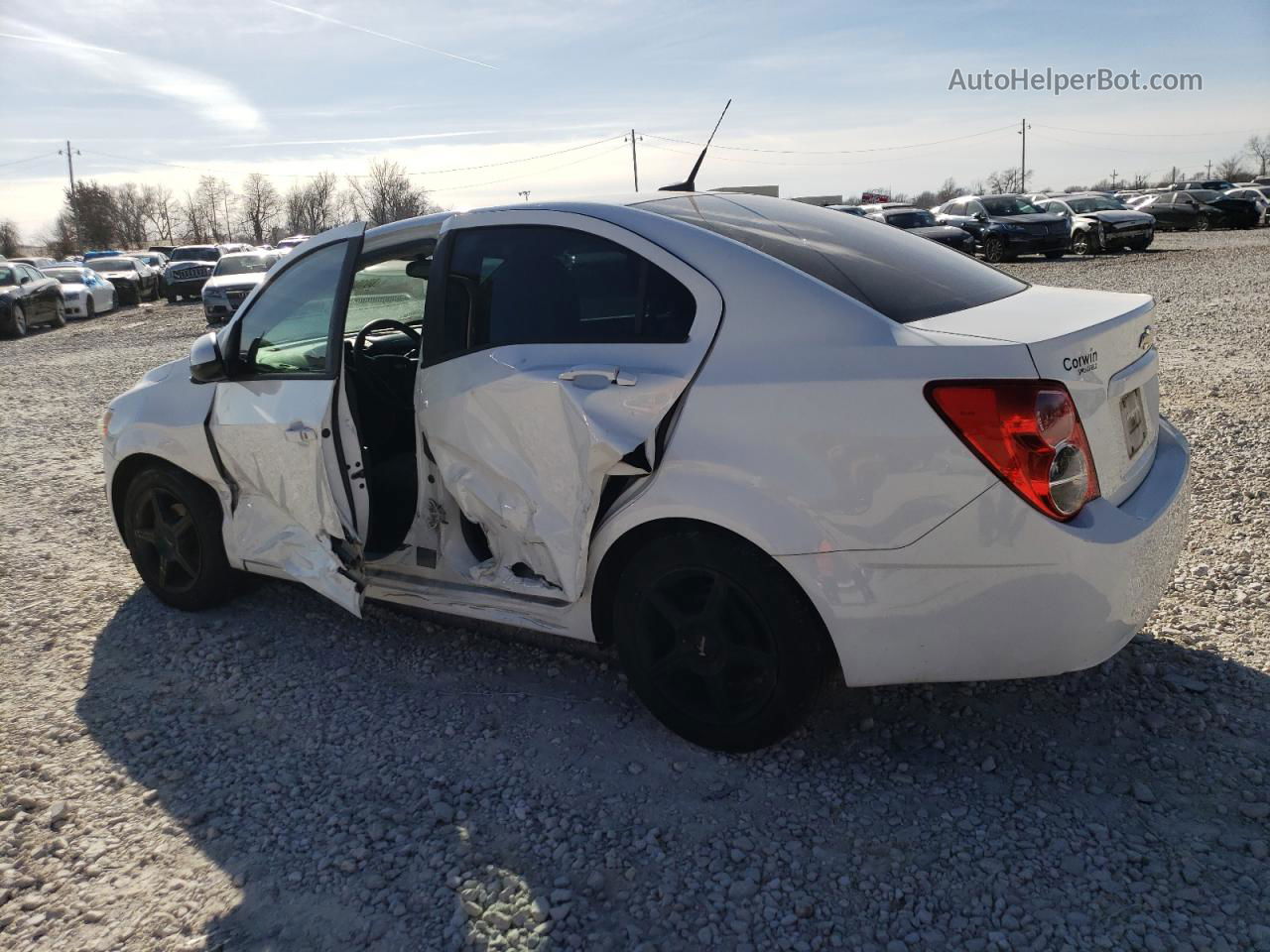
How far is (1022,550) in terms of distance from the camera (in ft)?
8.52

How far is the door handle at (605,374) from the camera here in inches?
121

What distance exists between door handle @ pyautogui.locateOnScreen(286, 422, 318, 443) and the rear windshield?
5.04ft

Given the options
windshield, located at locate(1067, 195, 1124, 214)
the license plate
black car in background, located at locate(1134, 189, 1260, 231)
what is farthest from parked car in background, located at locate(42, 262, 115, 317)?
black car in background, located at locate(1134, 189, 1260, 231)

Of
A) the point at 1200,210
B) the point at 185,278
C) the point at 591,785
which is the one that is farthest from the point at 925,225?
the point at 591,785

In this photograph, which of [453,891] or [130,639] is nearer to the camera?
[453,891]

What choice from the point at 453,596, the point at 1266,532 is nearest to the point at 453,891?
the point at 453,596

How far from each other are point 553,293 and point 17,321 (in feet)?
73.3

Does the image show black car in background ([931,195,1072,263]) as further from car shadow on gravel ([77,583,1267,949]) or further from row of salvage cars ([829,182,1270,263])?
car shadow on gravel ([77,583,1267,949])

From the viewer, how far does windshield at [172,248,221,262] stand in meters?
33.4

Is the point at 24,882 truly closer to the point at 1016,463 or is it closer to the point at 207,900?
the point at 207,900

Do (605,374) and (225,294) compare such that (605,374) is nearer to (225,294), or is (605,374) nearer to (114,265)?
(225,294)

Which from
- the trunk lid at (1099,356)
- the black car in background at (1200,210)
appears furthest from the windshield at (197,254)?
the trunk lid at (1099,356)

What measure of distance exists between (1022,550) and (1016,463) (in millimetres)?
232

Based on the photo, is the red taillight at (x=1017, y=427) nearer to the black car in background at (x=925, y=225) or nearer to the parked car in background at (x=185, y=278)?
the black car in background at (x=925, y=225)
